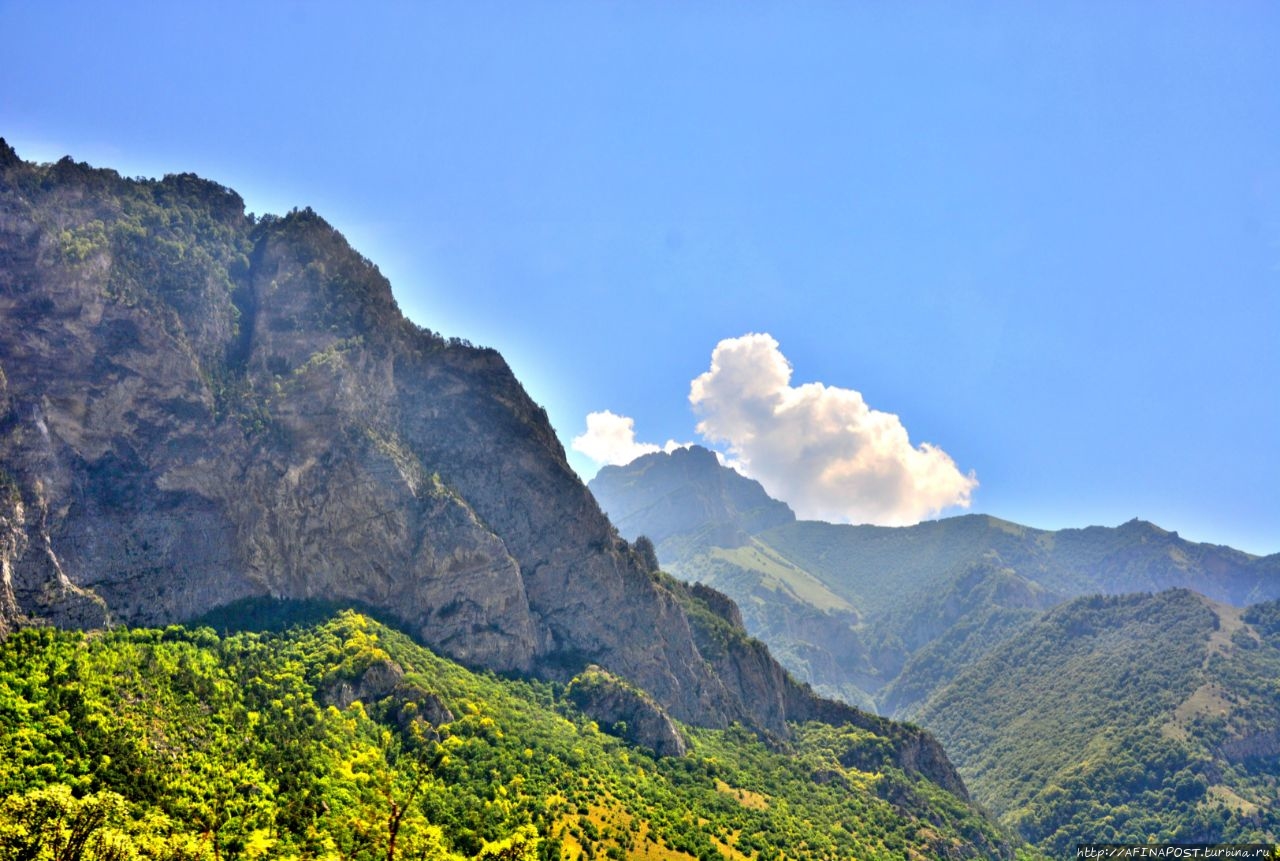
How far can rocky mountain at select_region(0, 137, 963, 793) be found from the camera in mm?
108188

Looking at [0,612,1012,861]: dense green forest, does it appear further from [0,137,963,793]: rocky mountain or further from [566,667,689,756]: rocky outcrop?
[0,137,963,793]: rocky mountain

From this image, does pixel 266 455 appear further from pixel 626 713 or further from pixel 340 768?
pixel 626 713

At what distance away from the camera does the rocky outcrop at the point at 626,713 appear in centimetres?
15038

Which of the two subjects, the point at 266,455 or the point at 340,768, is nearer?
the point at 340,768

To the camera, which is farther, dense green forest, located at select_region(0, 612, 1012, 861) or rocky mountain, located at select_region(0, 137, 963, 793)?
rocky mountain, located at select_region(0, 137, 963, 793)

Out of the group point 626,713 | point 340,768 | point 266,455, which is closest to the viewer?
point 340,768

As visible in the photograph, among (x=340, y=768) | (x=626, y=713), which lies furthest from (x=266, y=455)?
(x=626, y=713)

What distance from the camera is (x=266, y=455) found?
A: 131750 mm

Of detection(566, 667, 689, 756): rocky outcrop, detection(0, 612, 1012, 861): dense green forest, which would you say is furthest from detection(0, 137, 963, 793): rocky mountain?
detection(0, 612, 1012, 861): dense green forest

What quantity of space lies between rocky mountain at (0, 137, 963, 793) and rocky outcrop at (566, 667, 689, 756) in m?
9.43

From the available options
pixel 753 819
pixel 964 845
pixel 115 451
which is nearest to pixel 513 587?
pixel 753 819

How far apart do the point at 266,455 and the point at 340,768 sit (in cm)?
7591

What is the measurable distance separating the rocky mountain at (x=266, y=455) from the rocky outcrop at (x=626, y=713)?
30.9ft

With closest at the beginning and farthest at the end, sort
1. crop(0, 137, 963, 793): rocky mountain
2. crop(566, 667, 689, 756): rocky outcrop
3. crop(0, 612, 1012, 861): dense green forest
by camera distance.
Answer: crop(0, 612, 1012, 861): dense green forest → crop(0, 137, 963, 793): rocky mountain → crop(566, 667, 689, 756): rocky outcrop
